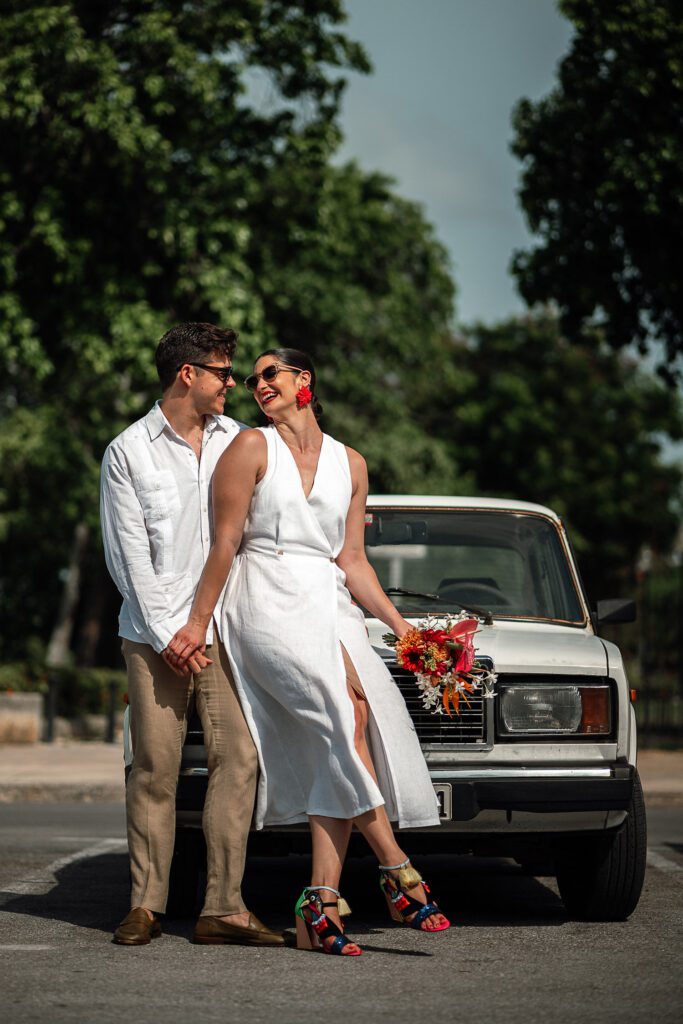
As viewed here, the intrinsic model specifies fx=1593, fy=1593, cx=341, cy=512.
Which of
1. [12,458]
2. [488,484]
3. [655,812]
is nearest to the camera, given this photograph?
[655,812]

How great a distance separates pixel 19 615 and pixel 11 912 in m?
35.3

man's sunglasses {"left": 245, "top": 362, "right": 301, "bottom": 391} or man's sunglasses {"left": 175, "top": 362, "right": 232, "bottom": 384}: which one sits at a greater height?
man's sunglasses {"left": 175, "top": 362, "right": 232, "bottom": 384}

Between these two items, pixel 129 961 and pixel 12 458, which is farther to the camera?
pixel 12 458

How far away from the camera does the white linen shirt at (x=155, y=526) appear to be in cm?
579

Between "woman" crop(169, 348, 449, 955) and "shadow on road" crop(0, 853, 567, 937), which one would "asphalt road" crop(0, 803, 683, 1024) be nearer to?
"shadow on road" crop(0, 853, 567, 937)

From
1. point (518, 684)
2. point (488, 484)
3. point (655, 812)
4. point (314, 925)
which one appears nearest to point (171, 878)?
point (314, 925)

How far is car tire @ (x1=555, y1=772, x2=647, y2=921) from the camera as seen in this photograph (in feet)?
21.0

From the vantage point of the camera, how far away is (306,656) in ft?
18.6

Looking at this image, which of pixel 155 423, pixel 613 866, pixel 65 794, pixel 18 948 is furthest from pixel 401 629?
pixel 65 794

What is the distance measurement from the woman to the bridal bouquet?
171mm

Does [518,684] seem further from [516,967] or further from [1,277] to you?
[1,277]

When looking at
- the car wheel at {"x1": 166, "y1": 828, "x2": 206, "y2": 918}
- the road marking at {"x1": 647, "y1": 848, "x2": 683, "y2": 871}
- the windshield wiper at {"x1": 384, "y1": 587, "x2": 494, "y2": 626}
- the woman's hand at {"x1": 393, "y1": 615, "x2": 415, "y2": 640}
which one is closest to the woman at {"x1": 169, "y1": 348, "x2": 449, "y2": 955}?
the woman's hand at {"x1": 393, "y1": 615, "x2": 415, "y2": 640}

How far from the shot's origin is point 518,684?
6.30 metres

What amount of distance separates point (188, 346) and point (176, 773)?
1604 mm
